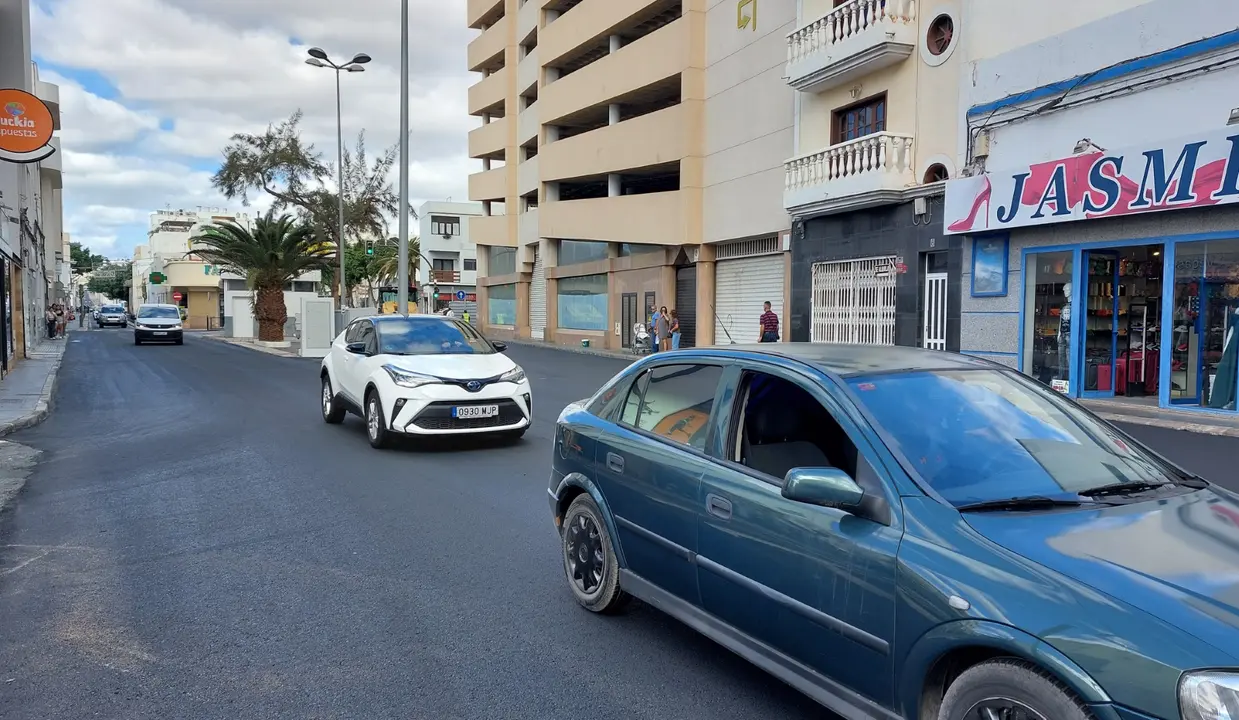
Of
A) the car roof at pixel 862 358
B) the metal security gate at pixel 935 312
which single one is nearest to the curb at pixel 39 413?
the car roof at pixel 862 358

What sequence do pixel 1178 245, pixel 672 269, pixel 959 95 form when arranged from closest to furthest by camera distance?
pixel 1178 245, pixel 959 95, pixel 672 269

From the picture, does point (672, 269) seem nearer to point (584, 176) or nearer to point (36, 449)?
point (584, 176)

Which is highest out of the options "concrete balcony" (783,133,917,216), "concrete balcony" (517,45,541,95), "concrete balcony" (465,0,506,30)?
"concrete balcony" (465,0,506,30)

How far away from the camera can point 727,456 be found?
147 inches

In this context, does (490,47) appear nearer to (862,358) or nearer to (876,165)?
(876,165)

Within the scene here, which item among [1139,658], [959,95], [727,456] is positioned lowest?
[1139,658]

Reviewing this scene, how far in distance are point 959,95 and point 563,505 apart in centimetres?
1458

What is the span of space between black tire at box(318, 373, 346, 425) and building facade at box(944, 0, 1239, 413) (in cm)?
1129

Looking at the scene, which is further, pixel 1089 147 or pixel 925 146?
pixel 925 146

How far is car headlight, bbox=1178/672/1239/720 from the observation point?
2.07 meters

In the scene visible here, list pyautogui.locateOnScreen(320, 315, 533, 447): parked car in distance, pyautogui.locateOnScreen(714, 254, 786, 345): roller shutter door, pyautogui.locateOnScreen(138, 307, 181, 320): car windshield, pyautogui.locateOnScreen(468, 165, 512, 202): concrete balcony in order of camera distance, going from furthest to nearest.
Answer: pyautogui.locateOnScreen(468, 165, 512, 202): concrete balcony, pyautogui.locateOnScreen(138, 307, 181, 320): car windshield, pyautogui.locateOnScreen(714, 254, 786, 345): roller shutter door, pyautogui.locateOnScreen(320, 315, 533, 447): parked car in distance

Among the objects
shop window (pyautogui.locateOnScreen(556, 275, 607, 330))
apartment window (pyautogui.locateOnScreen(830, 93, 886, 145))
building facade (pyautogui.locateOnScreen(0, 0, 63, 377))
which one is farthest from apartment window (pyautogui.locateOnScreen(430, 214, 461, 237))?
apartment window (pyautogui.locateOnScreen(830, 93, 886, 145))

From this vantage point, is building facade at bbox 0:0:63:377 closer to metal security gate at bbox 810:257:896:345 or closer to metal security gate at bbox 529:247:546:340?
metal security gate at bbox 810:257:896:345

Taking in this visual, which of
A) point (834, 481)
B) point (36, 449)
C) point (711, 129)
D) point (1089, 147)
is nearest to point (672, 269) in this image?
point (711, 129)
